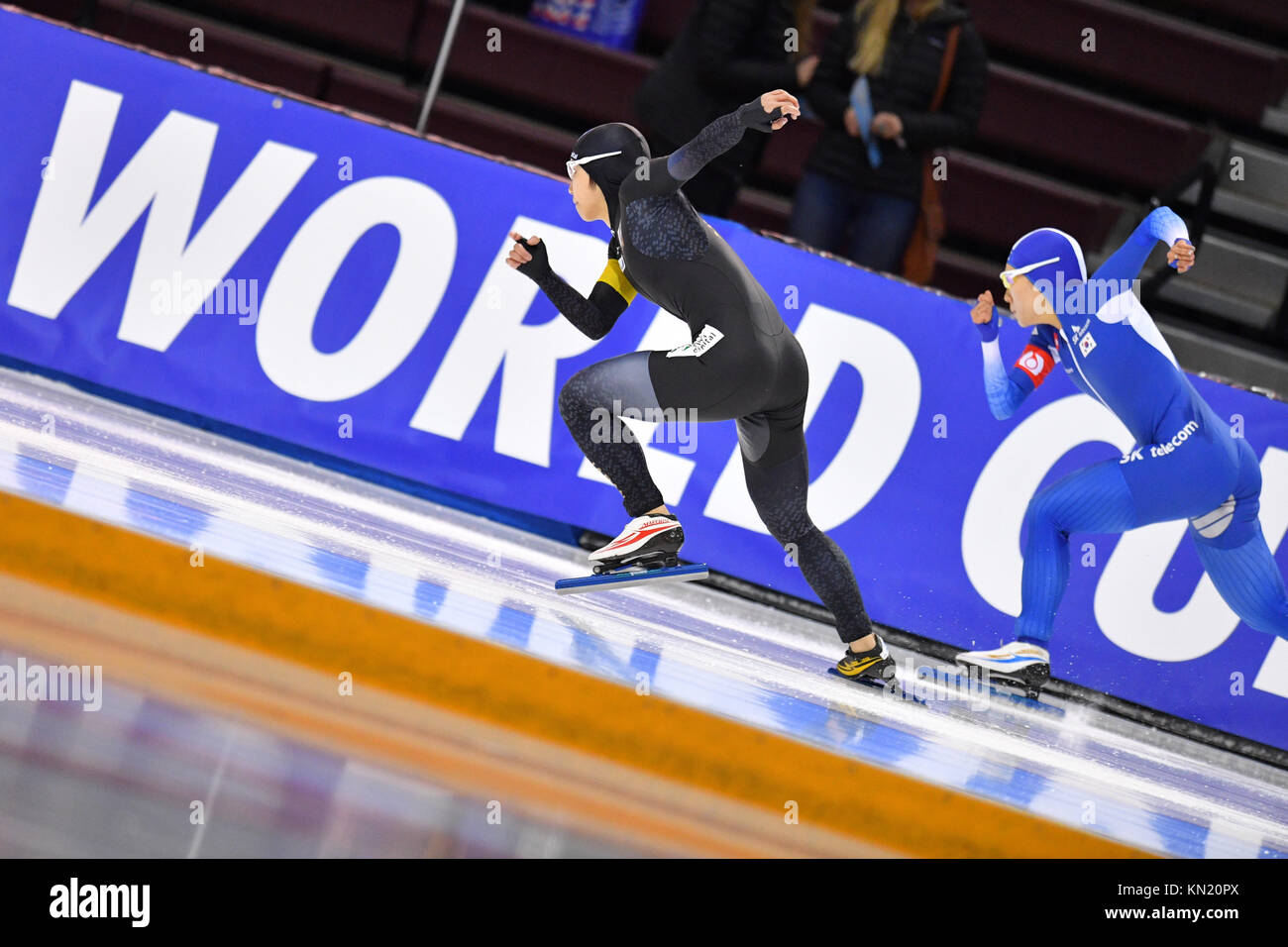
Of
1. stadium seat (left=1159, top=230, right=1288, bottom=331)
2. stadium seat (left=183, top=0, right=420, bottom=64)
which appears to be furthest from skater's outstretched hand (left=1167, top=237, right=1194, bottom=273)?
stadium seat (left=183, top=0, right=420, bottom=64)

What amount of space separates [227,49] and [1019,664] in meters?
7.67

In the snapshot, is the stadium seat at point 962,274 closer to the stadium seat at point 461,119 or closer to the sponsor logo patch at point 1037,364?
the stadium seat at point 461,119

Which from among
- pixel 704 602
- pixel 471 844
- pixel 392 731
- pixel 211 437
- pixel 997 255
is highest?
pixel 997 255

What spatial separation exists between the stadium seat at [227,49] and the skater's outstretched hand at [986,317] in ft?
20.8

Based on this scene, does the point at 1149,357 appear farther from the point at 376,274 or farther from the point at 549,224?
the point at 376,274

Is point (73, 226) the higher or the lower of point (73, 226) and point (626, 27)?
the lower

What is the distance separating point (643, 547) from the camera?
165 inches

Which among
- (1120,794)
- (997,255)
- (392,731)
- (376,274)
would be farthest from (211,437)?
(997,255)

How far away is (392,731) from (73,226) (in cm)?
460

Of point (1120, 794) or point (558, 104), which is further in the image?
point (558, 104)

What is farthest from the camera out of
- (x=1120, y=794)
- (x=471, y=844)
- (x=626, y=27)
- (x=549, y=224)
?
(x=626, y=27)

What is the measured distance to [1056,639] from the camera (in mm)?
5785

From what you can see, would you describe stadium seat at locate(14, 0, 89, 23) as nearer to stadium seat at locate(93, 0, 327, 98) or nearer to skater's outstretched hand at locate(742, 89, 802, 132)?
stadium seat at locate(93, 0, 327, 98)

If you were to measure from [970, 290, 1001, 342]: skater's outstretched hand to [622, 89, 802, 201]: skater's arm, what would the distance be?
Answer: 1.13 metres
